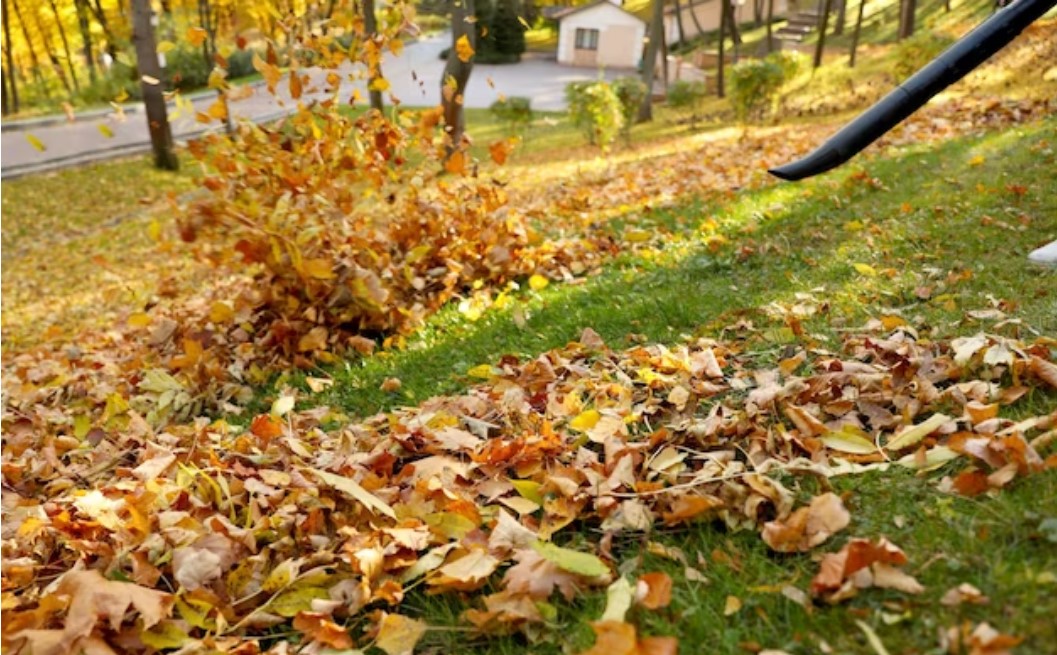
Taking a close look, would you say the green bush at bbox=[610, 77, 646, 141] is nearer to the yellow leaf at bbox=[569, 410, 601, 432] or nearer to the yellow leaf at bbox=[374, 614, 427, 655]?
the yellow leaf at bbox=[569, 410, 601, 432]

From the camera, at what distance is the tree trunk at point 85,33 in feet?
92.8

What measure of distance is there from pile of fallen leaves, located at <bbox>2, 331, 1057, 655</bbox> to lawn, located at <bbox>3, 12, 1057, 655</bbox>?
15mm

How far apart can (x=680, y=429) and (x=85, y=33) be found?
36.0m

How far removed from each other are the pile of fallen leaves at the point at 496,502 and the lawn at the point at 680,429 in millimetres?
15

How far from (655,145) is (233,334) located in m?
15.0

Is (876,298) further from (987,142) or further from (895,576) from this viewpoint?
(987,142)

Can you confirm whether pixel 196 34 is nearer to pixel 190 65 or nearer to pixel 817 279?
pixel 817 279

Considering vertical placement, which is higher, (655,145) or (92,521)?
(92,521)

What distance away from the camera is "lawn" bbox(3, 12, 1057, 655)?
163 cm

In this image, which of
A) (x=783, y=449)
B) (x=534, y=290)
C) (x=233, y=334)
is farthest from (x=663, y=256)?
(x=783, y=449)

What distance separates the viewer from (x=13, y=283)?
11125 millimetres

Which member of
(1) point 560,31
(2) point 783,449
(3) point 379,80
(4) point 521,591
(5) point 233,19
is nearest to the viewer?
(4) point 521,591

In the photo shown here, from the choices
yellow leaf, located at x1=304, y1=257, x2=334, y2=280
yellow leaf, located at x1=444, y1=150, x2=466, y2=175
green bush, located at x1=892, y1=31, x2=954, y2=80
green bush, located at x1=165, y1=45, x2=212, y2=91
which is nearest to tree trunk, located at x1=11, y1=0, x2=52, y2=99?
green bush, located at x1=165, y1=45, x2=212, y2=91

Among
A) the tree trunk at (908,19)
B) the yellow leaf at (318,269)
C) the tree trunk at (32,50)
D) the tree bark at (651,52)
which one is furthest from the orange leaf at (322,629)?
the tree trunk at (32,50)
